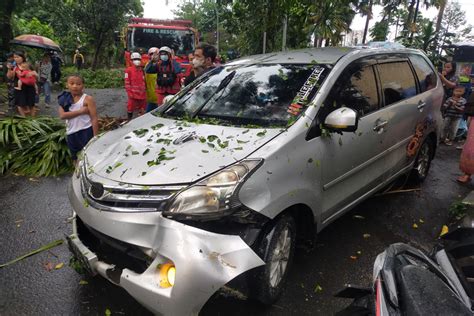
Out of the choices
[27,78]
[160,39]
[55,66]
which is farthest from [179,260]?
[55,66]

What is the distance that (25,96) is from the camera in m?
8.20

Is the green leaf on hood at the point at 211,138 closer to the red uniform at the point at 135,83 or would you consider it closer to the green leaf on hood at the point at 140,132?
the green leaf on hood at the point at 140,132

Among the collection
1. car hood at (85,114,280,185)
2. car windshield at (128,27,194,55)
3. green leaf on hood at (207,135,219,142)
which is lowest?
car hood at (85,114,280,185)

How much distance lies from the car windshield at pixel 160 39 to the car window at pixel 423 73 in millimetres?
10290

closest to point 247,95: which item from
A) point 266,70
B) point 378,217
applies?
point 266,70

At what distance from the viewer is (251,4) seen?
23.1 ft

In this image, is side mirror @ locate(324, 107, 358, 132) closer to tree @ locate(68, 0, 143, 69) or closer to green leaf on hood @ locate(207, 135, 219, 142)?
green leaf on hood @ locate(207, 135, 219, 142)

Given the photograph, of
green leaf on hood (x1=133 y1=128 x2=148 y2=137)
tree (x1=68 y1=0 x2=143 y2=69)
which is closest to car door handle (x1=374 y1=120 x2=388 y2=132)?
green leaf on hood (x1=133 y1=128 x2=148 y2=137)

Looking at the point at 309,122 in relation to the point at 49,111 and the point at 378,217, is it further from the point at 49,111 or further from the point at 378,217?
the point at 49,111

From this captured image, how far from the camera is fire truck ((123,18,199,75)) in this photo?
43.8ft

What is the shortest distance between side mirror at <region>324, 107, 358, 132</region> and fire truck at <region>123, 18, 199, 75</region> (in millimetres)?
10976

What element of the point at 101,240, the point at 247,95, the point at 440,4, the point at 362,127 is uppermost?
the point at 440,4

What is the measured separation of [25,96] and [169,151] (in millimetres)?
7234

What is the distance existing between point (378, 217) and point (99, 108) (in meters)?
9.25
